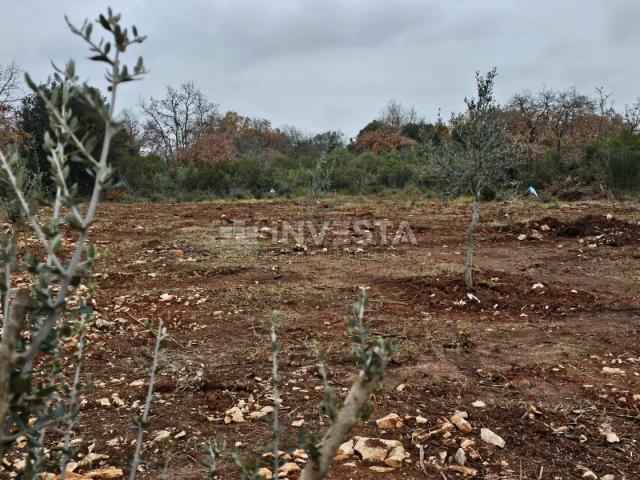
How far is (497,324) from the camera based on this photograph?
468 cm

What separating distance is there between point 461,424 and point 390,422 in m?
0.37

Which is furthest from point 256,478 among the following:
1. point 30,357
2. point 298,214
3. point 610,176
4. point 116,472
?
point 610,176

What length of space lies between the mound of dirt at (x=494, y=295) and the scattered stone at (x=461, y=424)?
7.42 feet

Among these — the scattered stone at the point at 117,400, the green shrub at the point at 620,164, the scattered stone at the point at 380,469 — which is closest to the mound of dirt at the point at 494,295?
the scattered stone at the point at 380,469

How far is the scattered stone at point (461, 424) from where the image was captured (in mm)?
2817

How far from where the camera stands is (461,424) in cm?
284

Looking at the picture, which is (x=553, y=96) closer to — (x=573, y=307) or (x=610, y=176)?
(x=610, y=176)

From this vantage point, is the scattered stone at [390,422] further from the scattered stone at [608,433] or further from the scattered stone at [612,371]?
Answer: the scattered stone at [612,371]

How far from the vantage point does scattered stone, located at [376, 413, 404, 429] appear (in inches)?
114

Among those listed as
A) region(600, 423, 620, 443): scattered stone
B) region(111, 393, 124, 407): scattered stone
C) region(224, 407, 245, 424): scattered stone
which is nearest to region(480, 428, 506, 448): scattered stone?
region(600, 423, 620, 443): scattered stone

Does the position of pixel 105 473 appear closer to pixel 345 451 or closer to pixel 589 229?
pixel 345 451

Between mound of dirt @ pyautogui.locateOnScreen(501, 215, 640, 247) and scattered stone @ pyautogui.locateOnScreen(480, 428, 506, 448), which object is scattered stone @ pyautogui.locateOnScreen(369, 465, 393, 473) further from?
mound of dirt @ pyautogui.locateOnScreen(501, 215, 640, 247)

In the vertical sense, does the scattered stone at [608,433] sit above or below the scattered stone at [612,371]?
below

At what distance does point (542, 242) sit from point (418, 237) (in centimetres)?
197
